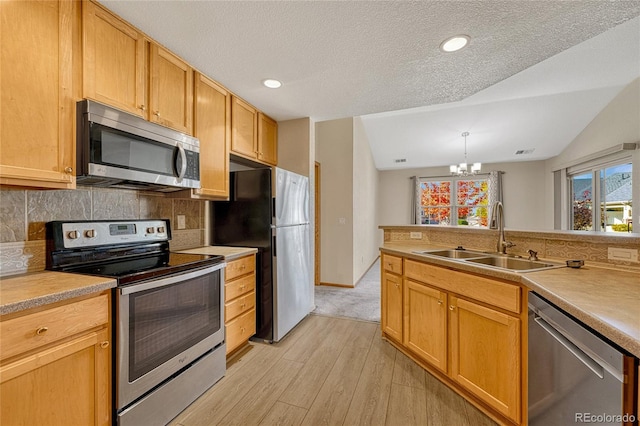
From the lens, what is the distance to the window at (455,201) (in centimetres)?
716

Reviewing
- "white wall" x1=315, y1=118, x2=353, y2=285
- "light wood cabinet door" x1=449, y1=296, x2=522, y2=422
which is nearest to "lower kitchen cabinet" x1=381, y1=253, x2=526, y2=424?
"light wood cabinet door" x1=449, y1=296, x2=522, y2=422

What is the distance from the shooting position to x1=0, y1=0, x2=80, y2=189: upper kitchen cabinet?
117 cm

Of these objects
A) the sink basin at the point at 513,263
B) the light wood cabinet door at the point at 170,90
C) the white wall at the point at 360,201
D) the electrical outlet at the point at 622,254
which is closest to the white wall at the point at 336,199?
the white wall at the point at 360,201

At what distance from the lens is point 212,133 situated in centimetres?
231

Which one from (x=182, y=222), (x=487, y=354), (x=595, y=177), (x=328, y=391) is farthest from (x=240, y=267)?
(x=595, y=177)

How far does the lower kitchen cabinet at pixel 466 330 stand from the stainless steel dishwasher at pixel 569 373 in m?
0.11

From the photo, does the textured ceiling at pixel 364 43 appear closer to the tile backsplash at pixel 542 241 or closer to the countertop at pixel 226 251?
the tile backsplash at pixel 542 241

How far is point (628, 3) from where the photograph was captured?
1.42 metres

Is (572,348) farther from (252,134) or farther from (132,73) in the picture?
(252,134)

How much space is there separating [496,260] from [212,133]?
8.26 ft

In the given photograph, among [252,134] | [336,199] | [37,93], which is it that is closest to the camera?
[37,93]

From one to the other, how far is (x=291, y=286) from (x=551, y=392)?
80.7 inches

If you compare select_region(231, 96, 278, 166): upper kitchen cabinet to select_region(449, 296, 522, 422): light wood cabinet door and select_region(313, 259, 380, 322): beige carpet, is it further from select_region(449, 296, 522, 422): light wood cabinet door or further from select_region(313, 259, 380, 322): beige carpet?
select_region(449, 296, 522, 422): light wood cabinet door

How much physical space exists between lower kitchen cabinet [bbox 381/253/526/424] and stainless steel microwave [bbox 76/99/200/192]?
1.88 meters
